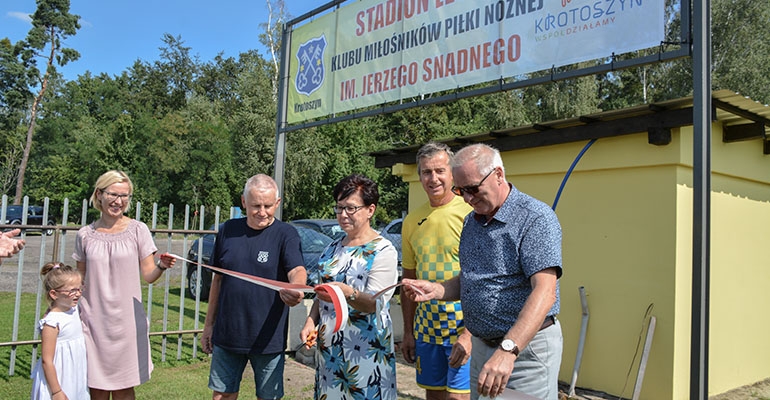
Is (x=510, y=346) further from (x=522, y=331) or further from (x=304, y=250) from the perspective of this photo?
(x=304, y=250)

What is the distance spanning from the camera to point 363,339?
10.2ft

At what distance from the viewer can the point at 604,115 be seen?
5926 millimetres

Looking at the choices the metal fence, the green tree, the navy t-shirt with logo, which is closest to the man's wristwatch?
the navy t-shirt with logo

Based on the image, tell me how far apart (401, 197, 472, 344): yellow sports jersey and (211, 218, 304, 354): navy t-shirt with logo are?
2.46ft

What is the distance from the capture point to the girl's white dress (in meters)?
3.34

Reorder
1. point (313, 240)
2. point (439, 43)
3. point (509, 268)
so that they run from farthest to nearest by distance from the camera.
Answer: point (313, 240)
point (439, 43)
point (509, 268)

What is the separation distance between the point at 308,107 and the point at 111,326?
4.61 m

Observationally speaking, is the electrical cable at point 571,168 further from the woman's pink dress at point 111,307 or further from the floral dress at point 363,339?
the woman's pink dress at point 111,307

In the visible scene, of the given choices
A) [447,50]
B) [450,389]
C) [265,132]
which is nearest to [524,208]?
[450,389]

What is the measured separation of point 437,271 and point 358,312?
0.53 m

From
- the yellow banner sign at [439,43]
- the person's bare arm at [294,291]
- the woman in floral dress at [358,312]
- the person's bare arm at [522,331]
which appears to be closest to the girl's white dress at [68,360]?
the person's bare arm at [294,291]

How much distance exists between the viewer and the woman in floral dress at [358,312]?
10.1ft

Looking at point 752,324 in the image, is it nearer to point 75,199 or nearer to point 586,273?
point 586,273

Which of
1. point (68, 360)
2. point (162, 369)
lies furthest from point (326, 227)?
point (68, 360)
